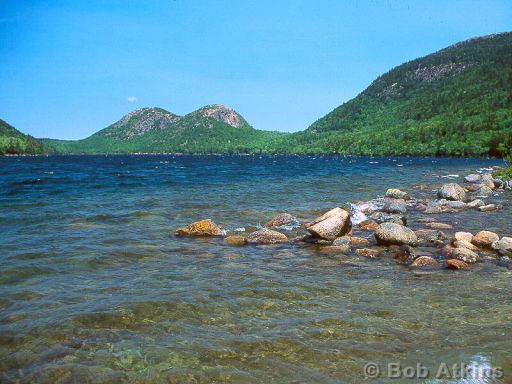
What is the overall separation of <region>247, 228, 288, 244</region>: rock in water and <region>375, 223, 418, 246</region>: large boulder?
332cm

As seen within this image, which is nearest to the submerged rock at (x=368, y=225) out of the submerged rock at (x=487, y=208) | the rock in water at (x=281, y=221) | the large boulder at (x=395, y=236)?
the large boulder at (x=395, y=236)

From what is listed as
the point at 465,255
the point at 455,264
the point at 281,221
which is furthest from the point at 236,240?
the point at 465,255

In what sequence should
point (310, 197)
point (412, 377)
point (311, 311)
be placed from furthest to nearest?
point (310, 197) → point (311, 311) → point (412, 377)

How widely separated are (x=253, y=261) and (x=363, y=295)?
3762 millimetres

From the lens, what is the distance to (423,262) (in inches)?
410

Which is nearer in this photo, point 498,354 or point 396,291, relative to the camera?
point 498,354

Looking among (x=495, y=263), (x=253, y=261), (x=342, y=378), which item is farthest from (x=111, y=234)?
(x=495, y=263)

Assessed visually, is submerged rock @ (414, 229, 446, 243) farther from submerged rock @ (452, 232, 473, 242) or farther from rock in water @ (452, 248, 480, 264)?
rock in water @ (452, 248, 480, 264)

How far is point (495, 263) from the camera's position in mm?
10344

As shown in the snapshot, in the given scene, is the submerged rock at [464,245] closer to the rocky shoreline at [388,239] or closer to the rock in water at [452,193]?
the rocky shoreline at [388,239]

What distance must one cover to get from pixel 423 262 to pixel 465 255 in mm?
1320

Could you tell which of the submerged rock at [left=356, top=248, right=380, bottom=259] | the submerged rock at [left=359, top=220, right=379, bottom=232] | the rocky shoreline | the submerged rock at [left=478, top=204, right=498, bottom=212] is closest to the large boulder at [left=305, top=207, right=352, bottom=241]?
the rocky shoreline

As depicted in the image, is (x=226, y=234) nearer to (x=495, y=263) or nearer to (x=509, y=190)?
(x=495, y=263)

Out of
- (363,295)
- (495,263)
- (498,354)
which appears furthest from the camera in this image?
(495,263)
